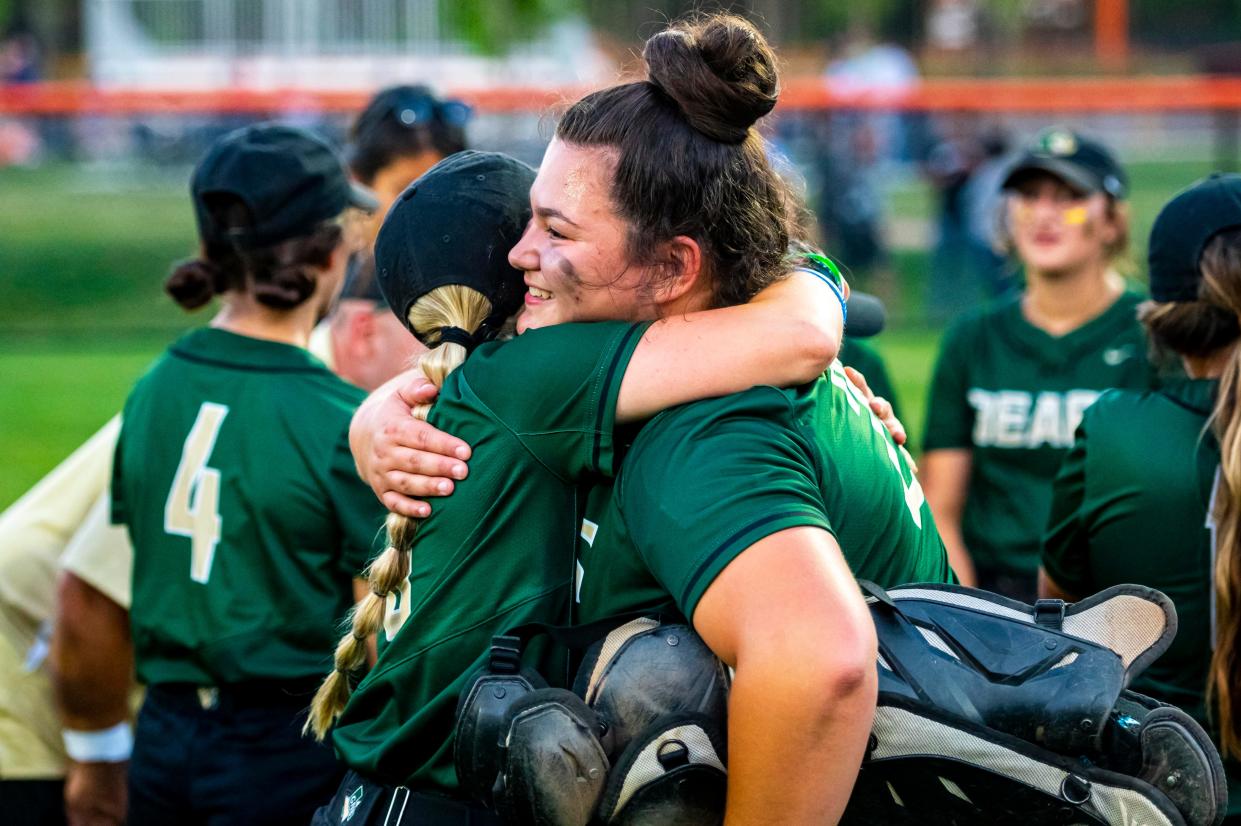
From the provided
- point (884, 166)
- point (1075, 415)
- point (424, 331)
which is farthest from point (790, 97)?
point (424, 331)

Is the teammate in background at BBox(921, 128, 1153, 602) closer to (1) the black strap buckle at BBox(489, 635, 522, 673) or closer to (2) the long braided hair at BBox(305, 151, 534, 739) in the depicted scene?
(2) the long braided hair at BBox(305, 151, 534, 739)

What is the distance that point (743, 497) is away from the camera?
70.5 inches

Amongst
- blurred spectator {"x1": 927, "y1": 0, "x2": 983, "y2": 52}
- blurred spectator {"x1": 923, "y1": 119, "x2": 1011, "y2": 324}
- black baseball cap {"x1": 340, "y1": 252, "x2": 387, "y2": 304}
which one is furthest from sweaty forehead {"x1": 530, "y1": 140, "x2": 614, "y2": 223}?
blurred spectator {"x1": 927, "y1": 0, "x2": 983, "y2": 52}

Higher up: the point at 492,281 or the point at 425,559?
the point at 492,281

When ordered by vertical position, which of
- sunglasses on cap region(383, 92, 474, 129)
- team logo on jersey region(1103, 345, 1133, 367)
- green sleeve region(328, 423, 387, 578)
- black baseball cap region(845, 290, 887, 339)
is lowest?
team logo on jersey region(1103, 345, 1133, 367)

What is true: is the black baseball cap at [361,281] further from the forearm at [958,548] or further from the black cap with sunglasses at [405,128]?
the forearm at [958,548]

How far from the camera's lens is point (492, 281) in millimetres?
2293

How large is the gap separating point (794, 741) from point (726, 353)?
0.56m

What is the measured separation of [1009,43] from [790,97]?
114ft

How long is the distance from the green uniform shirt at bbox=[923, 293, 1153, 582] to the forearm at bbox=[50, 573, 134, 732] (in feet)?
9.09

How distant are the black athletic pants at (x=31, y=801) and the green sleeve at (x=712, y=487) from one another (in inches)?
88.4

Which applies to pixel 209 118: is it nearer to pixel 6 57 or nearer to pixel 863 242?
pixel 863 242

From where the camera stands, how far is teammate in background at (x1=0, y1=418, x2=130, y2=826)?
3430 millimetres

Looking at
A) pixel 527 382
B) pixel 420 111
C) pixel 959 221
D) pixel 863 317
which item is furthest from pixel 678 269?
pixel 959 221
